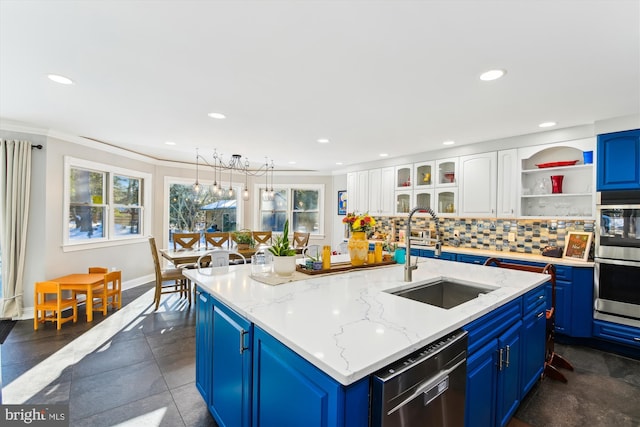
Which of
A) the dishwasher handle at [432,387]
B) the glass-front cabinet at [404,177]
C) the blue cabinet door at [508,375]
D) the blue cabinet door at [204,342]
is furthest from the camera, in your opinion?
the glass-front cabinet at [404,177]

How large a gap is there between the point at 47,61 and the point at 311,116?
6.86 ft

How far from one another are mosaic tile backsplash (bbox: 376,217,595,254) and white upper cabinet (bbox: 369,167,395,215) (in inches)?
22.0

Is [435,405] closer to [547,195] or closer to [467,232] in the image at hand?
[547,195]

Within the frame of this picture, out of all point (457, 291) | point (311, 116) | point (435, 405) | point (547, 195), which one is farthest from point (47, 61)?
point (547, 195)

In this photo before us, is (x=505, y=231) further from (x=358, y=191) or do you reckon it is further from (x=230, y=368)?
(x=230, y=368)

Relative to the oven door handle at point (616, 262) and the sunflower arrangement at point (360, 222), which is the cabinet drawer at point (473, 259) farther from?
the sunflower arrangement at point (360, 222)

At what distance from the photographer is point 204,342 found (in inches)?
79.6

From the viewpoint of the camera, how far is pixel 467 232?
15.4 ft

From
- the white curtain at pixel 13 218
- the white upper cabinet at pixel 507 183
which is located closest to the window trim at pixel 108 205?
the white curtain at pixel 13 218

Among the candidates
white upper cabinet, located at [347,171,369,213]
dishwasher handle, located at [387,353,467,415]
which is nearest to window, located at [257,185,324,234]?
white upper cabinet, located at [347,171,369,213]

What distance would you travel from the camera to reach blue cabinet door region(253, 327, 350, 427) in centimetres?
99

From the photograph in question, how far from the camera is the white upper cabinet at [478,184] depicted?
13.6 feet

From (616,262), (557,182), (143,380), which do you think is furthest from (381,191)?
(143,380)

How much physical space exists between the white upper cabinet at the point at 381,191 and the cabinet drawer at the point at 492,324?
3582 mm
